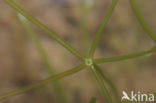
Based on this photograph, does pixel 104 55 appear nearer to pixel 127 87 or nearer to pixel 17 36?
pixel 127 87

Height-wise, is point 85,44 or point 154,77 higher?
point 85,44

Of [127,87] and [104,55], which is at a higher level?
[104,55]

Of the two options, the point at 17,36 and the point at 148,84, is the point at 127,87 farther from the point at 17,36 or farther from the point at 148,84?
the point at 17,36

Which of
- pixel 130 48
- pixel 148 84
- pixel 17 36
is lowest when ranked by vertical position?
pixel 148 84

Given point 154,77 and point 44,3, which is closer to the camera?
point 154,77

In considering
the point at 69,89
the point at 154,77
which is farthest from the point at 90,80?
the point at 154,77


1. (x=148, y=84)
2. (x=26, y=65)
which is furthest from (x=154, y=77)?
(x=26, y=65)
